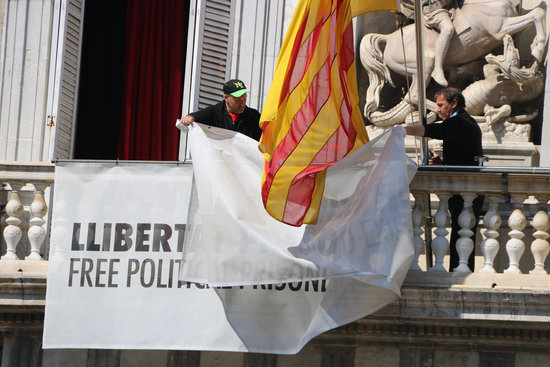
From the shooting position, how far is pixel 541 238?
13.6 m

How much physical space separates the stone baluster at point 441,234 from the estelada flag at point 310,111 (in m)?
0.79

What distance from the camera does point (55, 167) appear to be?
46.6 ft

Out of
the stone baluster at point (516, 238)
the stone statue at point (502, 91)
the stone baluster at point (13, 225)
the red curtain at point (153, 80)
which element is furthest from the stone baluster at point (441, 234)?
the red curtain at point (153, 80)

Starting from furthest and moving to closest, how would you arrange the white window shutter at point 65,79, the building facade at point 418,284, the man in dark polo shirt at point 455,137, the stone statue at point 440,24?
the stone statue at point 440,24 → the white window shutter at point 65,79 → the man in dark polo shirt at point 455,137 → the building facade at point 418,284

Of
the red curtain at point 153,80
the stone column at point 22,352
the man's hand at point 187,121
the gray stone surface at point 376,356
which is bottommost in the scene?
the stone column at point 22,352

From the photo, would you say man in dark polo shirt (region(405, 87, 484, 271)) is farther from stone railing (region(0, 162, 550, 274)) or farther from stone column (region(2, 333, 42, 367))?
stone column (region(2, 333, 42, 367))

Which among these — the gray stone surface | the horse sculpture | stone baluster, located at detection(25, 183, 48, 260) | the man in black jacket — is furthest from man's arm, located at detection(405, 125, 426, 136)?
stone baluster, located at detection(25, 183, 48, 260)

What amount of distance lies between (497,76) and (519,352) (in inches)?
140

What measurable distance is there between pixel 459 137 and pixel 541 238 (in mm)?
1013

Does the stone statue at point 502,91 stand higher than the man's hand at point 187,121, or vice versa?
the stone statue at point 502,91

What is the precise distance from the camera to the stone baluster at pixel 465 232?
13.6 metres

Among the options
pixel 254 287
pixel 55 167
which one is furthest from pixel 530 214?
pixel 55 167

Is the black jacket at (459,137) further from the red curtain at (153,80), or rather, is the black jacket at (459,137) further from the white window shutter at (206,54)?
the red curtain at (153,80)

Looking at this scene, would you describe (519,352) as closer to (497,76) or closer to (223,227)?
(223,227)
